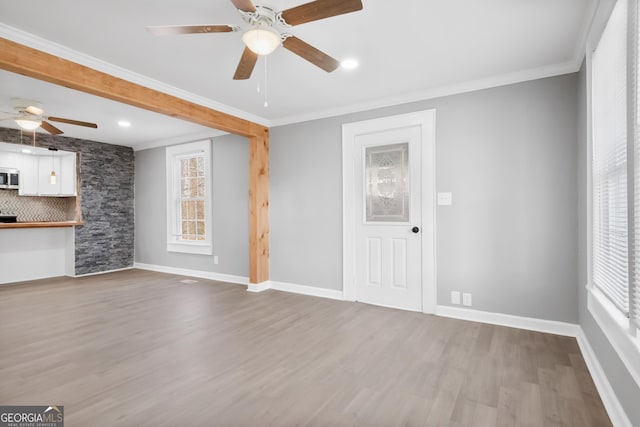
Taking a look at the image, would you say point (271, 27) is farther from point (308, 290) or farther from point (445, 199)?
point (308, 290)

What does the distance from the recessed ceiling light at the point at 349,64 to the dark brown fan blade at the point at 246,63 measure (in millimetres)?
943

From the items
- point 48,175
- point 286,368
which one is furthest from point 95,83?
point 48,175

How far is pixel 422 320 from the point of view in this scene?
3.46 meters

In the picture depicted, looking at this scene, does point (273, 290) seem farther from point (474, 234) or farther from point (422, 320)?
point (474, 234)

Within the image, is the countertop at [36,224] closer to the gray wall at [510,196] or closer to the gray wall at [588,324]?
the gray wall at [510,196]

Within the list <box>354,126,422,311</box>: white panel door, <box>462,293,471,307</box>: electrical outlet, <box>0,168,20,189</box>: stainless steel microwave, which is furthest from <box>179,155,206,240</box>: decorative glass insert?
<box>462,293,471,307</box>: electrical outlet

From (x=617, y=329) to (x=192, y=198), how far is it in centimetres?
591

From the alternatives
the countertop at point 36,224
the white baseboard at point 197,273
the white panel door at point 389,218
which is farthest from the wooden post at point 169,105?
the countertop at point 36,224

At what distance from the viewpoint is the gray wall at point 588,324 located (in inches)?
63.6

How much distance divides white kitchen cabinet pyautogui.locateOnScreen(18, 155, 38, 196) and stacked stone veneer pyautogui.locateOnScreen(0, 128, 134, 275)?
473 millimetres

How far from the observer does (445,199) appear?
3.60 meters

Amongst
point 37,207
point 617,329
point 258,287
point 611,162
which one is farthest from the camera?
point 37,207

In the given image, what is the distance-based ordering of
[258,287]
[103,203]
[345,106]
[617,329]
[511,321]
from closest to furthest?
[617,329], [511,321], [345,106], [258,287], [103,203]

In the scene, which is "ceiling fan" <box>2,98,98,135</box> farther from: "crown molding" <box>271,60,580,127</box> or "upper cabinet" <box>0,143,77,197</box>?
"crown molding" <box>271,60,580,127</box>
